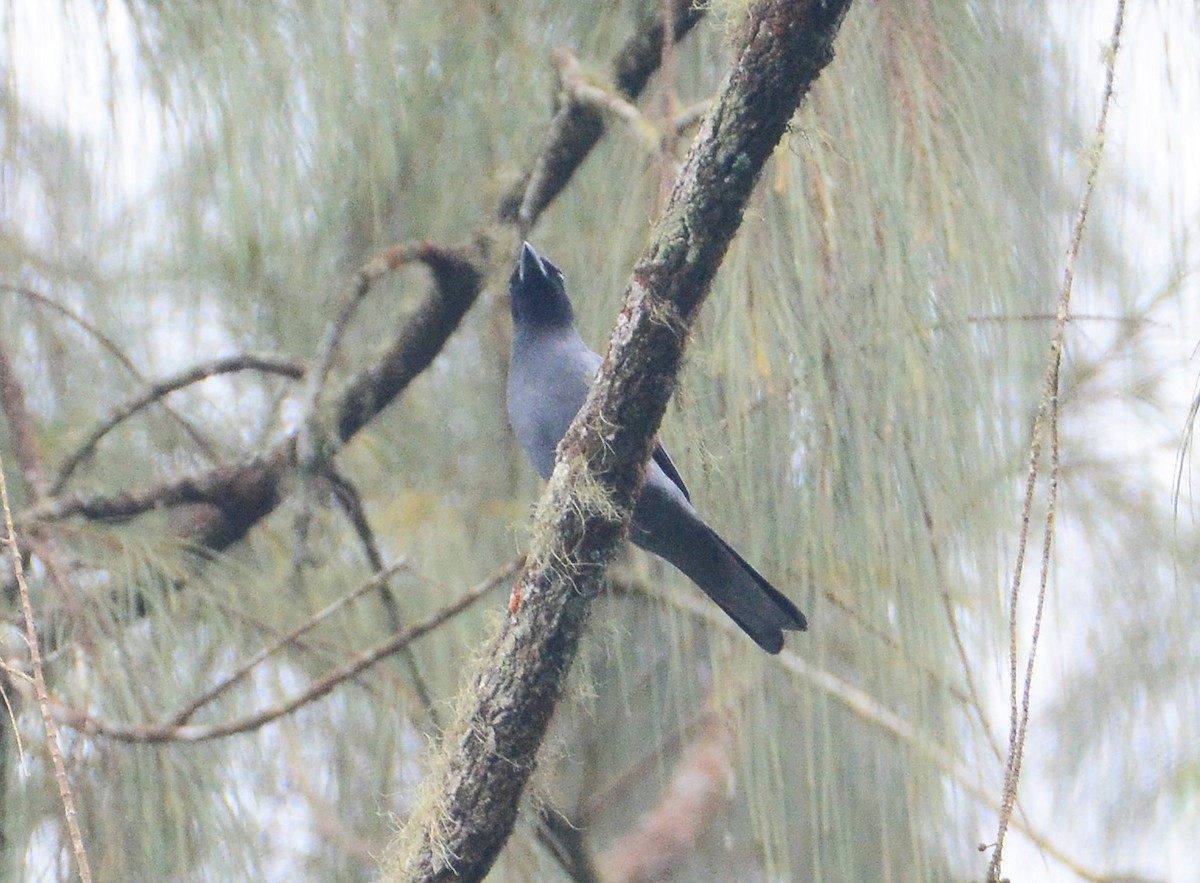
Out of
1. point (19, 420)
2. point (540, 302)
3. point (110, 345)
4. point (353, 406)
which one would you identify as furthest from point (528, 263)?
point (19, 420)

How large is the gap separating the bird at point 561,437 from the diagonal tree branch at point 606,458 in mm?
295

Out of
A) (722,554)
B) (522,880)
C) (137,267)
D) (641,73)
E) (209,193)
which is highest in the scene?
(137,267)

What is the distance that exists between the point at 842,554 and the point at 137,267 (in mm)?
1513

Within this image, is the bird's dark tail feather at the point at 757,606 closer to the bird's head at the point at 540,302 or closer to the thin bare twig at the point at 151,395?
the bird's head at the point at 540,302

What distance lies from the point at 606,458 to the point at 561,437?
65 cm

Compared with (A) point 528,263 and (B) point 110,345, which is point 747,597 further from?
(B) point 110,345

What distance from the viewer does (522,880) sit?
189 cm

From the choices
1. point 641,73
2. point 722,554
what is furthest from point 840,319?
point 641,73

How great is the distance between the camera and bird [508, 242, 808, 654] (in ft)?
5.53

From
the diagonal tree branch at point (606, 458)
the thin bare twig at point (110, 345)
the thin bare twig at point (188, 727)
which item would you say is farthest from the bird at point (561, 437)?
the thin bare twig at point (110, 345)

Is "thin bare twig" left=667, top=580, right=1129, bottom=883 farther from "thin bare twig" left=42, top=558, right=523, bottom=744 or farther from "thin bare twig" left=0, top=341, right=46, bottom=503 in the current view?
"thin bare twig" left=0, top=341, right=46, bottom=503

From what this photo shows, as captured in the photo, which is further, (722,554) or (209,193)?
(209,193)

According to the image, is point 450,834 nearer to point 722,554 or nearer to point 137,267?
point 722,554

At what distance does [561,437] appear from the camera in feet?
6.13
